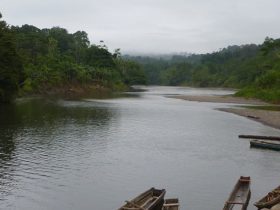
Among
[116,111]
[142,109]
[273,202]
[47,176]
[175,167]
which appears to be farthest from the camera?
[142,109]

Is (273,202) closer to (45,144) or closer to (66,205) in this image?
(66,205)

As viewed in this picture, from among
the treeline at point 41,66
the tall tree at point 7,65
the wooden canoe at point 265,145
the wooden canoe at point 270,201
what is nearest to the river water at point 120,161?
the wooden canoe at point 265,145

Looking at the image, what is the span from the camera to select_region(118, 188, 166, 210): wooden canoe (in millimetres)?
25058

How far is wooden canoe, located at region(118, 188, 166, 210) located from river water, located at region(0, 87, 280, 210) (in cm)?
275

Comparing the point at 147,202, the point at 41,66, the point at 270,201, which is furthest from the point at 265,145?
the point at 41,66

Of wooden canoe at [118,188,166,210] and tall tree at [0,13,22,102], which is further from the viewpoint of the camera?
tall tree at [0,13,22,102]

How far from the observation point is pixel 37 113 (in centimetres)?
7906

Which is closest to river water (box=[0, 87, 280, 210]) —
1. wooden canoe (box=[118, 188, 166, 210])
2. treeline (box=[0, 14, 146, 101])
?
wooden canoe (box=[118, 188, 166, 210])

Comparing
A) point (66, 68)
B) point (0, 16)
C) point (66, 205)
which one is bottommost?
point (66, 205)

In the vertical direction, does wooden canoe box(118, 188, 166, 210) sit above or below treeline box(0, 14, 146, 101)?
below

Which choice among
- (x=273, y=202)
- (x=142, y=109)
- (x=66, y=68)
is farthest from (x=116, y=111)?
(x=66, y=68)

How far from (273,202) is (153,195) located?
24.1ft

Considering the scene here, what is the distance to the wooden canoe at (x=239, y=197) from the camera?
88.9ft

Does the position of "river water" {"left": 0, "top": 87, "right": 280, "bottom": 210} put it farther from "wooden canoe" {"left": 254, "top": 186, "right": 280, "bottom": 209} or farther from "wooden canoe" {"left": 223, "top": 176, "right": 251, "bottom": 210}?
"wooden canoe" {"left": 254, "top": 186, "right": 280, "bottom": 209}
